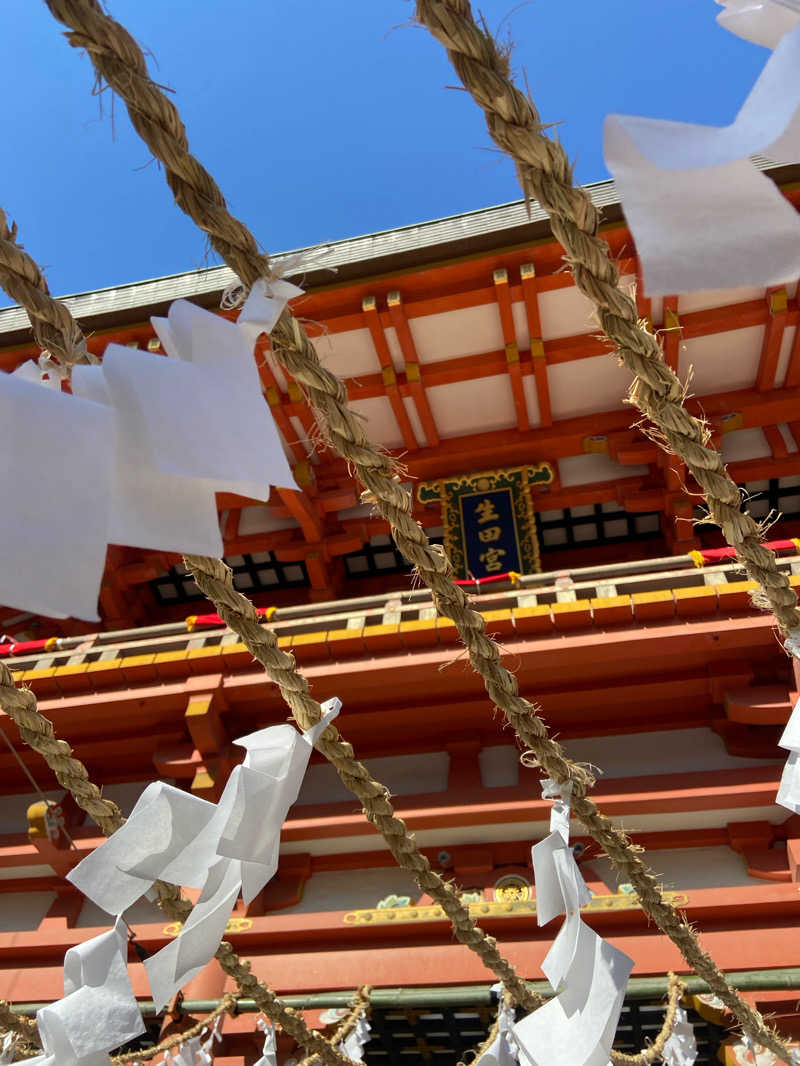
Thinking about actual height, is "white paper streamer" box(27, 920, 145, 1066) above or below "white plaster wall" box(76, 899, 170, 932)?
below

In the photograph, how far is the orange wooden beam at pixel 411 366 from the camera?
5.95 meters

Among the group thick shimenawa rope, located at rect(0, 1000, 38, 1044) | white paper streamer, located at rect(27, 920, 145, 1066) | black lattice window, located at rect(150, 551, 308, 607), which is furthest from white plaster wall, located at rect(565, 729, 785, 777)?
black lattice window, located at rect(150, 551, 308, 607)

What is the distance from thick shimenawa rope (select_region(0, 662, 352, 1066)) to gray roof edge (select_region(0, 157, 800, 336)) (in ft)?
15.2

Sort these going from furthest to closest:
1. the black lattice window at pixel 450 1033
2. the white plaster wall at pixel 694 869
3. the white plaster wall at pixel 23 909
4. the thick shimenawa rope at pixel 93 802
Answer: the white plaster wall at pixel 23 909 → the white plaster wall at pixel 694 869 → the black lattice window at pixel 450 1033 → the thick shimenawa rope at pixel 93 802

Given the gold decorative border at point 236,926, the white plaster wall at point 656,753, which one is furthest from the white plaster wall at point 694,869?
the gold decorative border at point 236,926

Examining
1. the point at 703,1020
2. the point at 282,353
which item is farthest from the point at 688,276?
the point at 703,1020

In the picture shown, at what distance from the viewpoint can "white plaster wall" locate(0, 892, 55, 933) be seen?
4215 millimetres

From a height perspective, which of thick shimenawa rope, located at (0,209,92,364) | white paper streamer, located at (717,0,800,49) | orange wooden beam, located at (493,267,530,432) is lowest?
thick shimenawa rope, located at (0,209,92,364)

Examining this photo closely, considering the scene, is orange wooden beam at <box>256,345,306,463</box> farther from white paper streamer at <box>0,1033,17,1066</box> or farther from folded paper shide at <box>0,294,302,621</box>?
folded paper shide at <box>0,294,302,621</box>

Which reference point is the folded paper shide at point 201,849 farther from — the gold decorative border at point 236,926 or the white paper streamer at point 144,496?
the gold decorative border at point 236,926

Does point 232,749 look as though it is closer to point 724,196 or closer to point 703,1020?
point 703,1020

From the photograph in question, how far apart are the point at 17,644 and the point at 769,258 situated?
5.57 meters

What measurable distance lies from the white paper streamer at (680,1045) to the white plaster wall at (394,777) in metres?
1.88

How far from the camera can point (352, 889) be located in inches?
157
